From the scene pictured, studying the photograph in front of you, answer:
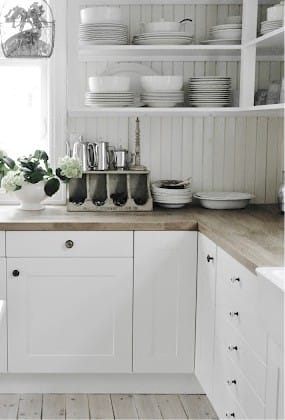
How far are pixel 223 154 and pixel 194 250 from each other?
0.84 metres

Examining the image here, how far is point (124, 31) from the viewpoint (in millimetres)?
3725

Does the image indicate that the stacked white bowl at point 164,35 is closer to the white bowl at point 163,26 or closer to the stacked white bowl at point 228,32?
the white bowl at point 163,26

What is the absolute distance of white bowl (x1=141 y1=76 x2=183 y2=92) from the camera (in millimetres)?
3711

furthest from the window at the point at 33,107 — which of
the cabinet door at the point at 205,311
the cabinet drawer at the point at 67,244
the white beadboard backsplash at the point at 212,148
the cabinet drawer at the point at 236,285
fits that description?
the cabinet drawer at the point at 236,285

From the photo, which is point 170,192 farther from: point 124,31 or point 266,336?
point 266,336

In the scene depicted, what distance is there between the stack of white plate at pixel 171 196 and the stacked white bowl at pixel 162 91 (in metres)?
0.44

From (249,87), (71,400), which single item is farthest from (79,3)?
(71,400)

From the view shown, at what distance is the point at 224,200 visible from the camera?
383 centimetres

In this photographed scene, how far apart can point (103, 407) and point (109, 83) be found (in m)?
1.61

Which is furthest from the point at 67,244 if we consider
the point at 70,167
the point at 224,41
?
the point at 224,41

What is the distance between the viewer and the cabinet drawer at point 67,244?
339 cm

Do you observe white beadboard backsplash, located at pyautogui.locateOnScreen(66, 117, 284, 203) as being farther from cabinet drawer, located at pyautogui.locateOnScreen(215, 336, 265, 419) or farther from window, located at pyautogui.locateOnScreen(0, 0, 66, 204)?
cabinet drawer, located at pyautogui.locateOnScreen(215, 336, 265, 419)

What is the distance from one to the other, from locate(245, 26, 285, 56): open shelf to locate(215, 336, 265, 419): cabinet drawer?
1.36 metres

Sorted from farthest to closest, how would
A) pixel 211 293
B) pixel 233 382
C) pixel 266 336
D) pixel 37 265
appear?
pixel 37 265 → pixel 211 293 → pixel 233 382 → pixel 266 336
